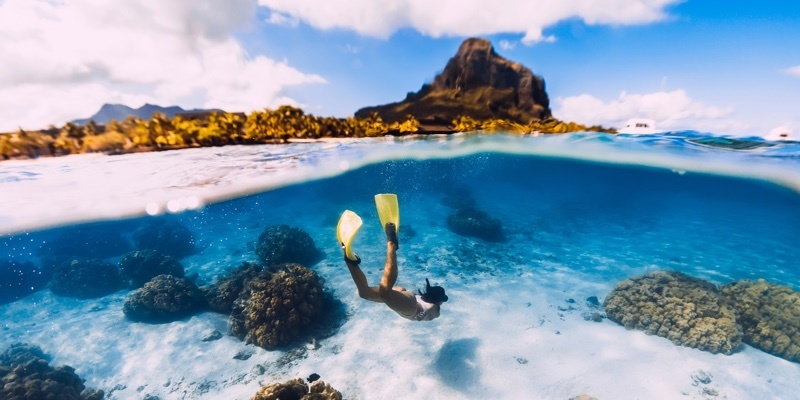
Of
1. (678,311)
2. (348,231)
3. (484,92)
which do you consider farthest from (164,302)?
(484,92)

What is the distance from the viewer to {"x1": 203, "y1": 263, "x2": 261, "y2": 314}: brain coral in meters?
11.1

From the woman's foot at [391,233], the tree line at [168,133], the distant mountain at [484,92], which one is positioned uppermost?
the distant mountain at [484,92]

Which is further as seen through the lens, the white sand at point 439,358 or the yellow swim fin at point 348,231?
the white sand at point 439,358

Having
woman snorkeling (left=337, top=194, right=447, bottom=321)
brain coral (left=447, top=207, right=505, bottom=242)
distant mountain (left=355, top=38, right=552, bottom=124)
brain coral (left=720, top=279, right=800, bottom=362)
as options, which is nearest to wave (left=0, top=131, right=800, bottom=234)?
brain coral (left=447, top=207, right=505, bottom=242)

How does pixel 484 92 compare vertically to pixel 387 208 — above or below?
above

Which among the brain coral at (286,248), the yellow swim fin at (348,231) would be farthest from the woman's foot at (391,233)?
the brain coral at (286,248)

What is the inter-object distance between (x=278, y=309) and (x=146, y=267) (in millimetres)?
9220

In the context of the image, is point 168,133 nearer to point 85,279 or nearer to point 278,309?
point 278,309

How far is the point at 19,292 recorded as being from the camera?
16109 mm

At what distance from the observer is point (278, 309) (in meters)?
9.36

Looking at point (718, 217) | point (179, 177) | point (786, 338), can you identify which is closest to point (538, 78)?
point (718, 217)

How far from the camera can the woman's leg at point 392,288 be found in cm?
594

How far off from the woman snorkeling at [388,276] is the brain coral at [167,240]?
1763 centimetres

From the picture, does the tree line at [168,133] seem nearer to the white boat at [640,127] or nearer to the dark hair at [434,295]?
the dark hair at [434,295]
